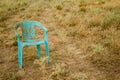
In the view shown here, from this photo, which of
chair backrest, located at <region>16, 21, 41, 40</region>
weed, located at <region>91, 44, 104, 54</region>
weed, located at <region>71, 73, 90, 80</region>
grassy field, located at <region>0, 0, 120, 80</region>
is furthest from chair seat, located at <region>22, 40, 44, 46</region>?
weed, located at <region>91, 44, 104, 54</region>

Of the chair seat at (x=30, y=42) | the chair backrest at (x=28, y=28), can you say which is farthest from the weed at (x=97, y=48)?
the chair backrest at (x=28, y=28)

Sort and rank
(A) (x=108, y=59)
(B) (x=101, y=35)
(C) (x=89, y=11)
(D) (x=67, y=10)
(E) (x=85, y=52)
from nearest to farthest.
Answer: (A) (x=108, y=59)
(E) (x=85, y=52)
(B) (x=101, y=35)
(C) (x=89, y=11)
(D) (x=67, y=10)

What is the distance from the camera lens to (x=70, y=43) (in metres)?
5.77

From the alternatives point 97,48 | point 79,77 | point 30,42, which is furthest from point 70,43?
point 79,77

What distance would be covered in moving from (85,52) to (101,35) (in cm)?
109

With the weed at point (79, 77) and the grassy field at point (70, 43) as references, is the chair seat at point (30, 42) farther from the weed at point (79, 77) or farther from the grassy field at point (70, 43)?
the weed at point (79, 77)

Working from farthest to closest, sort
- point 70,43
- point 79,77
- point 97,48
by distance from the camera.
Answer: point 70,43 → point 97,48 → point 79,77

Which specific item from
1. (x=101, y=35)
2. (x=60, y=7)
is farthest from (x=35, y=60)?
(x=60, y=7)

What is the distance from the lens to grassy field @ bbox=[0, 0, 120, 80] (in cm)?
438

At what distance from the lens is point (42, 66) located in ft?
14.7

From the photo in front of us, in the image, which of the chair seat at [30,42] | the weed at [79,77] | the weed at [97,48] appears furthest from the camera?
the weed at [97,48]

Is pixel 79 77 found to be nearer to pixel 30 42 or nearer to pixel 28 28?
pixel 30 42

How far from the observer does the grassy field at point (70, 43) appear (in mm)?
4383

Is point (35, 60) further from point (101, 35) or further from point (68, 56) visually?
point (101, 35)
